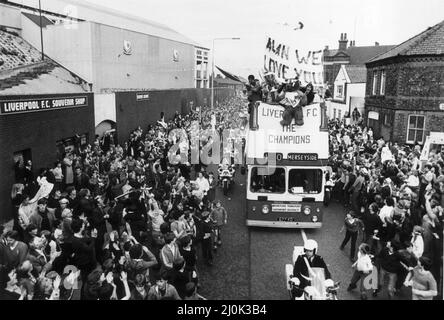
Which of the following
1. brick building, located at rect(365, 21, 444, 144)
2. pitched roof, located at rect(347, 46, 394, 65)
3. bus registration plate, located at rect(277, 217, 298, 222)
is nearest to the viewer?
bus registration plate, located at rect(277, 217, 298, 222)

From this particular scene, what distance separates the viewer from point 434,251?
8500 millimetres

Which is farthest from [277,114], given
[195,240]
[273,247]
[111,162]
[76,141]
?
[76,141]

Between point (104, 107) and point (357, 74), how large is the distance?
1236 inches

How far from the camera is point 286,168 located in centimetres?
1146

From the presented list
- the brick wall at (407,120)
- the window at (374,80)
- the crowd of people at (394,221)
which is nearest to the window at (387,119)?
the brick wall at (407,120)

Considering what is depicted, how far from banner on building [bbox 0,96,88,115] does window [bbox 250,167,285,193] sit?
803cm

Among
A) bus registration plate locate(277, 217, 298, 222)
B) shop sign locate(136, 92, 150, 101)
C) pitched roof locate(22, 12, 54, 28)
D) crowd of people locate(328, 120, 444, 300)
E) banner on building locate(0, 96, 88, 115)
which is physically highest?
pitched roof locate(22, 12, 54, 28)

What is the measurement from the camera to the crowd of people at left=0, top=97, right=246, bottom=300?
20.8 feet

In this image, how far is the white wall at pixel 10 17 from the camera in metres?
21.9

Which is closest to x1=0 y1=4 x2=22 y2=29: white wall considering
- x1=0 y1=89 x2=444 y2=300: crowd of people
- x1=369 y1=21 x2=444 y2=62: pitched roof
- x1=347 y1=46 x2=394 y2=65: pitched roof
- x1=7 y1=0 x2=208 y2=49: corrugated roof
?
x1=7 y1=0 x2=208 y2=49: corrugated roof

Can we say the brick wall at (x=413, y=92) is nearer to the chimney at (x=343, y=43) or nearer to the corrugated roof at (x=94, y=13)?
the corrugated roof at (x=94, y=13)

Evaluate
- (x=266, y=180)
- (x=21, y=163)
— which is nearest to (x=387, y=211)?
(x=266, y=180)

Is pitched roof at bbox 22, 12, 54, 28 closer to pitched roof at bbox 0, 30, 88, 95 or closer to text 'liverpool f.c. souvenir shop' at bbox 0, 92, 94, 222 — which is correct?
pitched roof at bbox 0, 30, 88, 95

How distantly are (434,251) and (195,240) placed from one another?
5.20 meters
